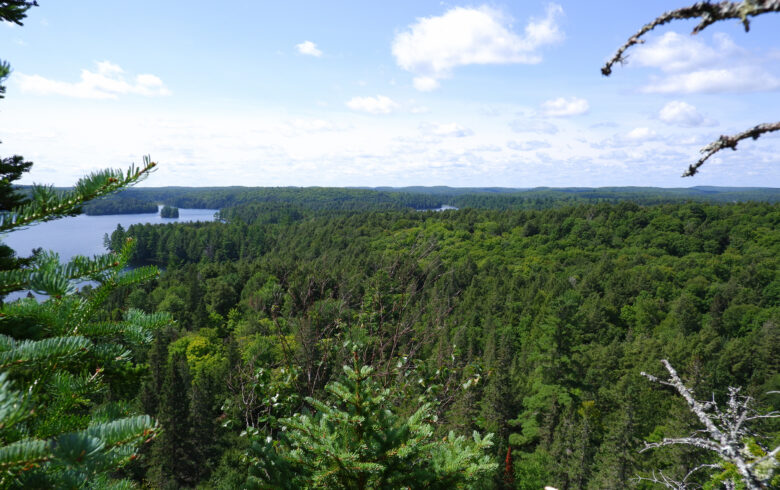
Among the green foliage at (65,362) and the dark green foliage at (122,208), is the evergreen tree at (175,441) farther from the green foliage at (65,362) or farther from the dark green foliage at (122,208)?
the dark green foliage at (122,208)

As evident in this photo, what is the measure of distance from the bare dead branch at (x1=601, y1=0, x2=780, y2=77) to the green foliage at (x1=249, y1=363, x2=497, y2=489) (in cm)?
268

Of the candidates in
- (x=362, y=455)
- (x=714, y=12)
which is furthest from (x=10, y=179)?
(x=714, y=12)

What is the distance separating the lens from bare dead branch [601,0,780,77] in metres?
1.28

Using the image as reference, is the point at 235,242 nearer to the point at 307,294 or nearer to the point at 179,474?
the point at 179,474

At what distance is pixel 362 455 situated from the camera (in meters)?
2.97

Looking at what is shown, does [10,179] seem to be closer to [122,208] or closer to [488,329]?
[488,329]

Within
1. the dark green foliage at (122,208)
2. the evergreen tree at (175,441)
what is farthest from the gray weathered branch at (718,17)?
the dark green foliage at (122,208)

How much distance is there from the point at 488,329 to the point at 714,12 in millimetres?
53589

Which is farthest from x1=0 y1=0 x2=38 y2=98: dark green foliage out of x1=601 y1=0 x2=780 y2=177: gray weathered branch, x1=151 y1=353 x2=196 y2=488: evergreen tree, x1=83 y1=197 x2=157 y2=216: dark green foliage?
x1=83 y1=197 x2=157 y2=216: dark green foliage

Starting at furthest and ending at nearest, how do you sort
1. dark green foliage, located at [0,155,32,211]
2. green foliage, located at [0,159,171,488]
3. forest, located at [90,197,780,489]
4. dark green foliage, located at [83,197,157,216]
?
dark green foliage, located at [83,197,157,216] < forest, located at [90,197,780,489] < dark green foliage, located at [0,155,32,211] < green foliage, located at [0,159,171,488]

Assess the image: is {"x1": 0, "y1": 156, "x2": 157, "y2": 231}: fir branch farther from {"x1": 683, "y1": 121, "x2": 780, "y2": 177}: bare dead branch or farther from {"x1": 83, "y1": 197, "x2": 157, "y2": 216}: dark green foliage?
{"x1": 83, "y1": 197, "x2": 157, "y2": 216}: dark green foliage

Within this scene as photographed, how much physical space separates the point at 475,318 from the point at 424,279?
52663mm

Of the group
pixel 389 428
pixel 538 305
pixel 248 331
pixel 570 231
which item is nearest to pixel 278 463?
pixel 389 428

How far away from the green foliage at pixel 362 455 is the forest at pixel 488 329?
0.19 meters
